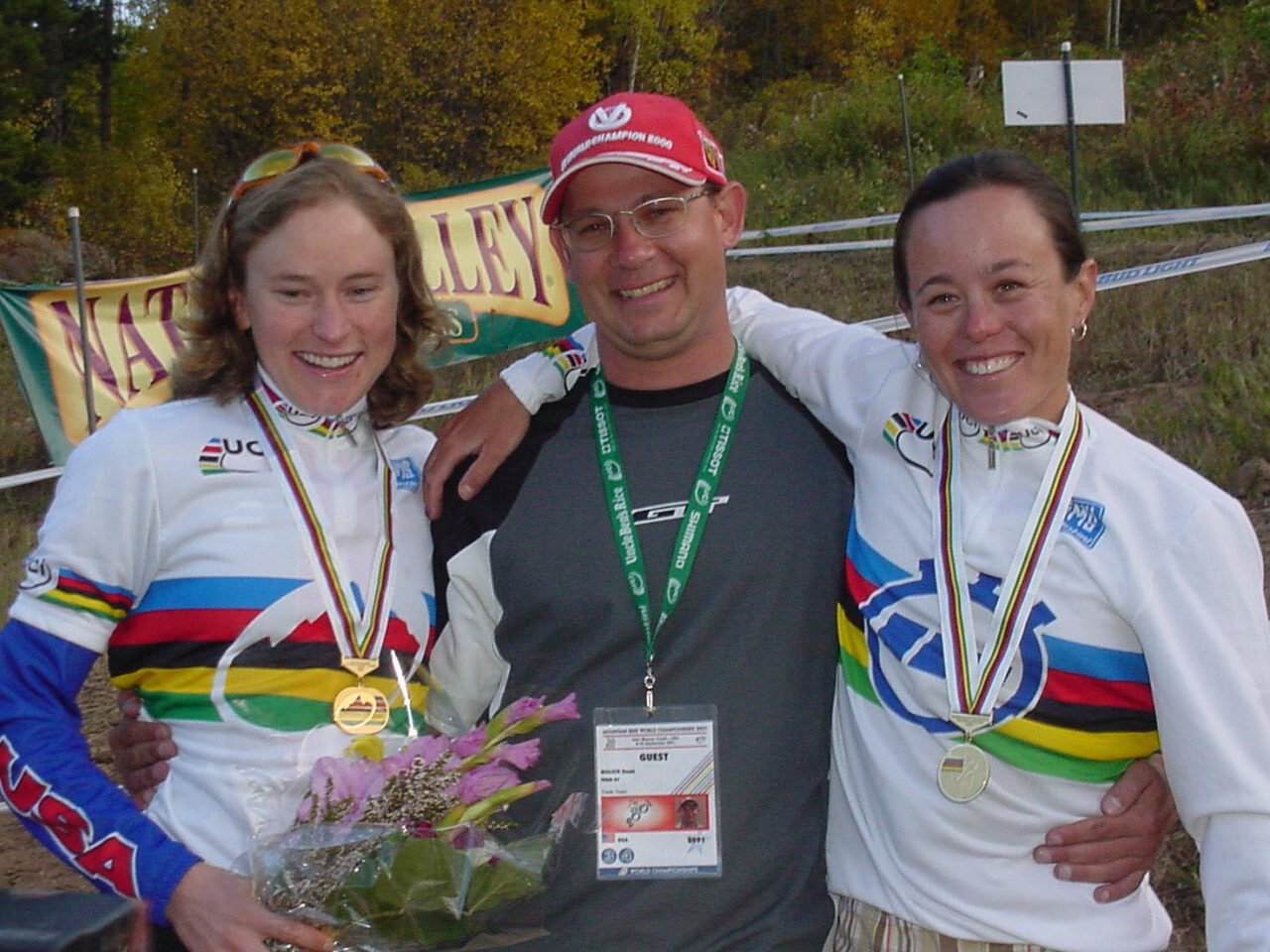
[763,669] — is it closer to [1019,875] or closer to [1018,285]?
[1019,875]

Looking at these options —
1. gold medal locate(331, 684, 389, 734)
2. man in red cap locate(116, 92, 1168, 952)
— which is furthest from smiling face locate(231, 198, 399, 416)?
gold medal locate(331, 684, 389, 734)

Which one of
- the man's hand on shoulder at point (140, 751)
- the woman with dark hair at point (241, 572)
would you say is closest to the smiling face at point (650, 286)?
the woman with dark hair at point (241, 572)

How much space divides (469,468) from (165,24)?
29.6 metres

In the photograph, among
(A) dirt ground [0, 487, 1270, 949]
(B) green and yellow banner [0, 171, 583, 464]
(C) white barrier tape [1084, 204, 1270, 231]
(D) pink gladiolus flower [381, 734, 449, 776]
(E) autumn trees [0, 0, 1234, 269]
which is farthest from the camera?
(E) autumn trees [0, 0, 1234, 269]

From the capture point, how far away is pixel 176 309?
10.2 meters

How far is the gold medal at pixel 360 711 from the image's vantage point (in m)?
2.52

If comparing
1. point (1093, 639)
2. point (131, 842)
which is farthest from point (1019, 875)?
point (131, 842)

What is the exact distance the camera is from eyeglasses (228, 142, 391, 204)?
9.12 feet

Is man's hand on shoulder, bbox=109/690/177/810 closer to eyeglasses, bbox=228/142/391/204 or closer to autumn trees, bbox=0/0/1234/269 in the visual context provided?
eyeglasses, bbox=228/142/391/204

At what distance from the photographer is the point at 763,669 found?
2.65 meters

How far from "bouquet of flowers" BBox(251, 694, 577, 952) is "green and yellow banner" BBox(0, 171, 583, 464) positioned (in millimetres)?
6062

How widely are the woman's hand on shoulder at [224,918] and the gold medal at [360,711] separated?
1.18ft

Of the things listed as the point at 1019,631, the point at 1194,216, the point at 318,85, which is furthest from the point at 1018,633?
the point at 318,85

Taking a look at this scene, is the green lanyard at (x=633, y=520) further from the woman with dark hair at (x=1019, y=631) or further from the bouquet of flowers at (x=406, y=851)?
the bouquet of flowers at (x=406, y=851)
